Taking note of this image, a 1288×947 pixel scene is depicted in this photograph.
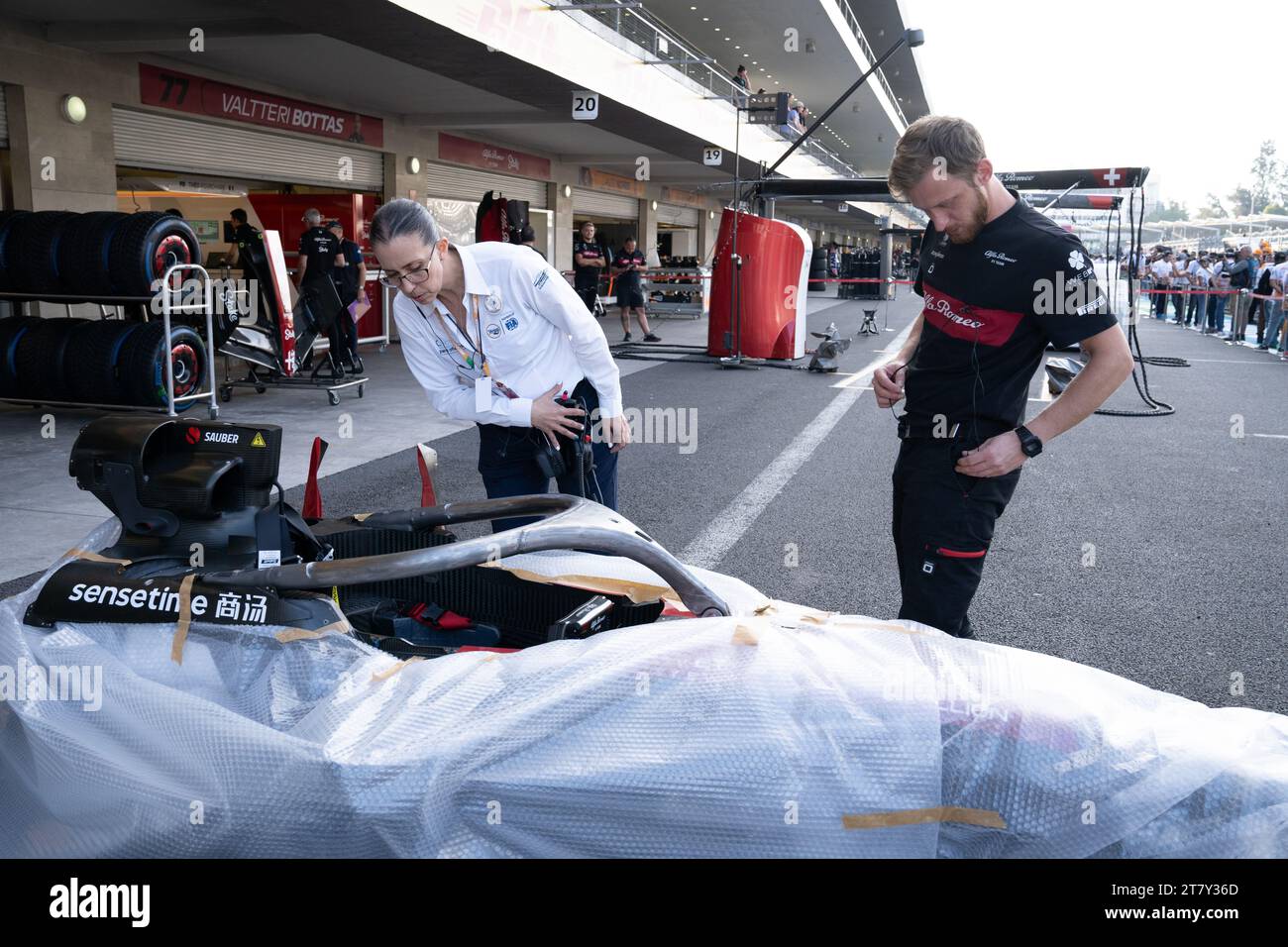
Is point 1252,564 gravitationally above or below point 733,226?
below

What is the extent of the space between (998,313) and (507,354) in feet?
4.97

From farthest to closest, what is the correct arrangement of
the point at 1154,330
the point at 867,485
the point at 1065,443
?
the point at 1154,330 → the point at 1065,443 → the point at 867,485

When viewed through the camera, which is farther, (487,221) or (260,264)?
(487,221)

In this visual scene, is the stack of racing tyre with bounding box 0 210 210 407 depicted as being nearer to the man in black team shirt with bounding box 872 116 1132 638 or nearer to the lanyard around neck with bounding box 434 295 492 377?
the lanyard around neck with bounding box 434 295 492 377

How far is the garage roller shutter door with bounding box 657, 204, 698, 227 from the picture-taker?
34750mm

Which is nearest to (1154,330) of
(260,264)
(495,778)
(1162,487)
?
(1162,487)

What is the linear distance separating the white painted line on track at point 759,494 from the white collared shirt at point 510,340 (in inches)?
40.9

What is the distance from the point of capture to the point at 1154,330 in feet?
77.5

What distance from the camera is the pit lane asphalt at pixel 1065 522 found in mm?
4109

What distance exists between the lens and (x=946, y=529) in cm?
272

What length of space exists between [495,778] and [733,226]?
1179 cm

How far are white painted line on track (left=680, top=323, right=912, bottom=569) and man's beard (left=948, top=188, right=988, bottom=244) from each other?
451mm

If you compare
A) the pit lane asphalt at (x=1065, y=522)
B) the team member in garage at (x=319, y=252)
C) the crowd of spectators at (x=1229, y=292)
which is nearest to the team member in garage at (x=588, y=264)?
the team member in garage at (x=319, y=252)
